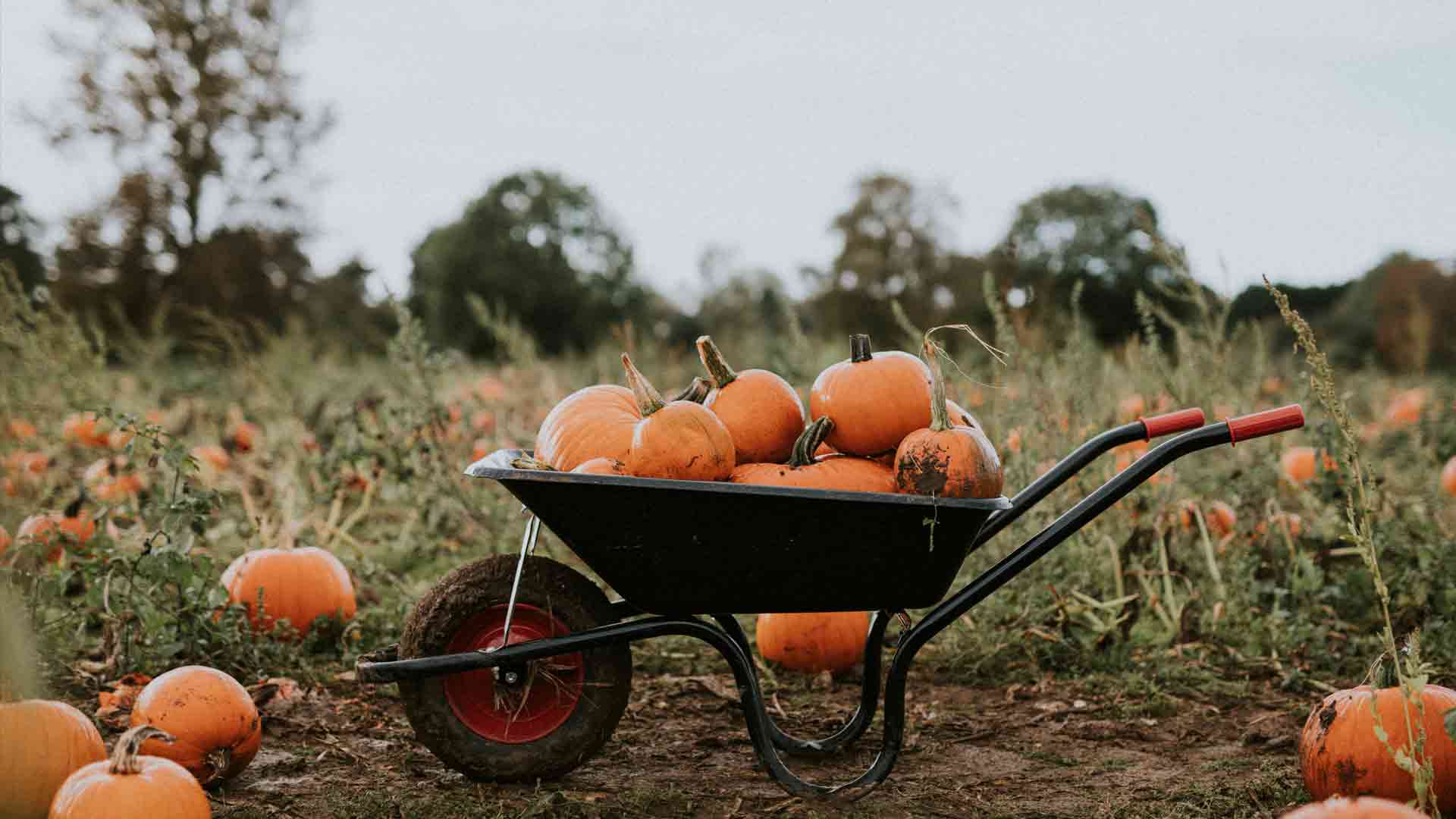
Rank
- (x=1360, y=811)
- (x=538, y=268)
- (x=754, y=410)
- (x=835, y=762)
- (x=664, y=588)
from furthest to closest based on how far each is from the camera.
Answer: (x=538, y=268)
(x=835, y=762)
(x=754, y=410)
(x=664, y=588)
(x=1360, y=811)

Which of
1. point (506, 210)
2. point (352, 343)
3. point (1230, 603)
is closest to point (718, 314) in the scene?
point (506, 210)

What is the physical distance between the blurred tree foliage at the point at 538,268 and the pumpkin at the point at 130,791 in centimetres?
2994

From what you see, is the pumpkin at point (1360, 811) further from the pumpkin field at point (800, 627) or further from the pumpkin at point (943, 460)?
the pumpkin at point (943, 460)

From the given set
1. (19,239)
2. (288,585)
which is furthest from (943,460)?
(19,239)

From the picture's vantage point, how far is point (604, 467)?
208 centimetres

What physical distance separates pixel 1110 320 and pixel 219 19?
15.3m

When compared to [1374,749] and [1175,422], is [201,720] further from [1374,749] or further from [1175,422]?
[1374,749]

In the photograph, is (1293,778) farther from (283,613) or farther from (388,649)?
(283,613)

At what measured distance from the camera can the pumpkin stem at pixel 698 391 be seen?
2318 mm

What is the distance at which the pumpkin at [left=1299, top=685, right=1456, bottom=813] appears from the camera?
2.05 m

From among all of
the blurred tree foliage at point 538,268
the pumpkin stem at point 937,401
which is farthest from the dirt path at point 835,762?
the blurred tree foliage at point 538,268

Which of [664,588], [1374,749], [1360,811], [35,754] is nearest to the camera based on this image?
[1360,811]

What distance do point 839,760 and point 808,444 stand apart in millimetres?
810

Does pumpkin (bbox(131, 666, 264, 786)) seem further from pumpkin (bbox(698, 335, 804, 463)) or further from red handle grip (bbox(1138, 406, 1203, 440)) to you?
red handle grip (bbox(1138, 406, 1203, 440))
